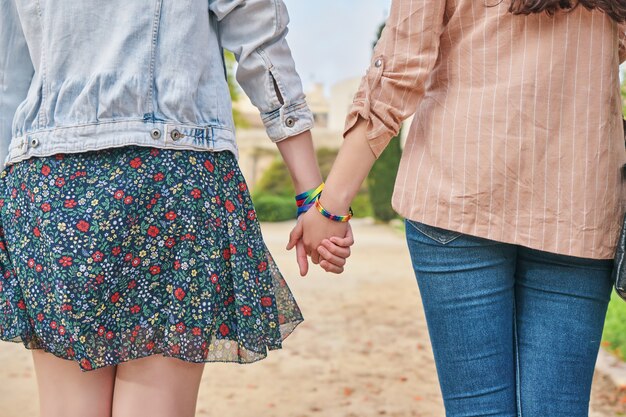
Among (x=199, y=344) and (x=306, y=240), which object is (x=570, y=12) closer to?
(x=306, y=240)

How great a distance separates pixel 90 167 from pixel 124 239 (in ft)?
0.49

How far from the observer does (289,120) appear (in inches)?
67.6

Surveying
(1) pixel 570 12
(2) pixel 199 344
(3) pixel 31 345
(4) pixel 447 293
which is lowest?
(3) pixel 31 345

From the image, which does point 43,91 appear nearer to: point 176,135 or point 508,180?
point 176,135

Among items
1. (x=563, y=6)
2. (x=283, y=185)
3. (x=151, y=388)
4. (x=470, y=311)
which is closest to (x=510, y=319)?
(x=470, y=311)

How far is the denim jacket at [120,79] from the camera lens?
146 cm

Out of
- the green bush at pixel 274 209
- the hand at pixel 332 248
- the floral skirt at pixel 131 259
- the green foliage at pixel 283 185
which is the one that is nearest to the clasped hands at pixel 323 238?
the hand at pixel 332 248

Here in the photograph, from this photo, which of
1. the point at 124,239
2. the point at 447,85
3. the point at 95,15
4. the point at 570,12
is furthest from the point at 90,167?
the point at 570,12

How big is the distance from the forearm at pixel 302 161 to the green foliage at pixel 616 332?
389 cm

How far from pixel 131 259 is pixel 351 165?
496mm

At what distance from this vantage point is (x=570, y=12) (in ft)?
4.81

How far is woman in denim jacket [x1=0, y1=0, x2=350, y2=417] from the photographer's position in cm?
145

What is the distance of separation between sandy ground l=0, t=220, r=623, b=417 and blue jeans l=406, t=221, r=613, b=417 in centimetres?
277

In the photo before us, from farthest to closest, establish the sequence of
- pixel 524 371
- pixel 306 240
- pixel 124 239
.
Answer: pixel 306 240 → pixel 524 371 → pixel 124 239
